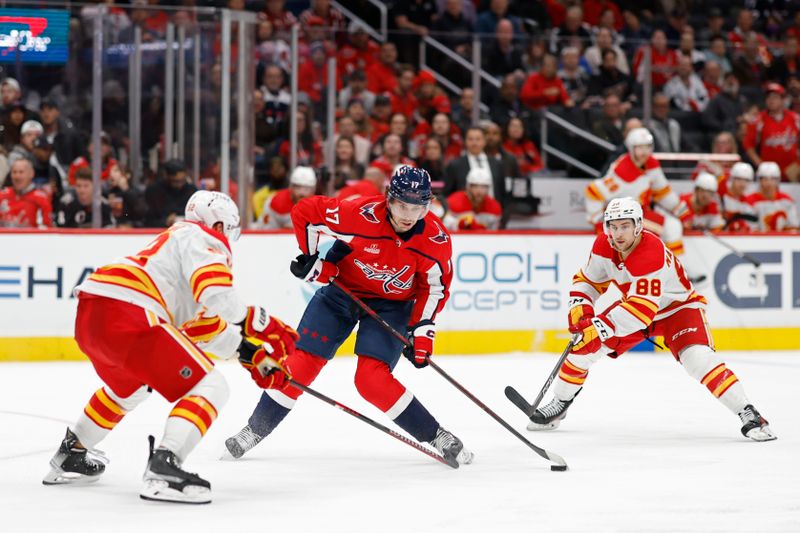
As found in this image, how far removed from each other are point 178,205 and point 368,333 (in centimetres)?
415

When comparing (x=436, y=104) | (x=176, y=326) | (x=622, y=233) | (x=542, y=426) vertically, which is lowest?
(x=542, y=426)

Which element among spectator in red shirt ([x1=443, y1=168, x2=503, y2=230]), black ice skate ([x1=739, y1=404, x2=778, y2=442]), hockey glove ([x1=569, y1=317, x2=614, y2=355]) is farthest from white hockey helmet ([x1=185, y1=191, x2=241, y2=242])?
spectator in red shirt ([x1=443, y1=168, x2=503, y2=230])

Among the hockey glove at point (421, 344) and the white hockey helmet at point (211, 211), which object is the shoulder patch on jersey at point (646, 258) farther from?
the white hockey helmet at point (211, 211)

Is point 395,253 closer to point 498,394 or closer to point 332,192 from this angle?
point 498,394

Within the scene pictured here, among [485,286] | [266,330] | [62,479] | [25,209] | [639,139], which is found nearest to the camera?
[266,330]

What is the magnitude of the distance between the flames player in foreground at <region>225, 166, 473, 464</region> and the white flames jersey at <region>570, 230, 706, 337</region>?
92 cm

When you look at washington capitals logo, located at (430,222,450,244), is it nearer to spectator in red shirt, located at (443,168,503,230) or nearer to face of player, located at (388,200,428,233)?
face of player, located at (388,200,428,233)

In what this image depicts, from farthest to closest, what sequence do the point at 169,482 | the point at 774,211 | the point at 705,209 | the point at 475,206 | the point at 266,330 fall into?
the point at 774,211 → the point at 705,209 → the point at 475,206 → the point at 266,330 → the point at 169,482

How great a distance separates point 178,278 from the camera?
4.05 metres

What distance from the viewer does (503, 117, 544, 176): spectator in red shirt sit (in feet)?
34.9

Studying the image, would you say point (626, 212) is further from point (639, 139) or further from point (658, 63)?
point (658, 63)

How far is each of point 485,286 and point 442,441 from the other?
410 cm

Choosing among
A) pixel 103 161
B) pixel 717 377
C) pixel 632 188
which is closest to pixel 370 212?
pixel 717 377

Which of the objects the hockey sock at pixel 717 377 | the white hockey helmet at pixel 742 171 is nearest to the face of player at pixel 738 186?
the white hockey helmet at pixel 742 171
